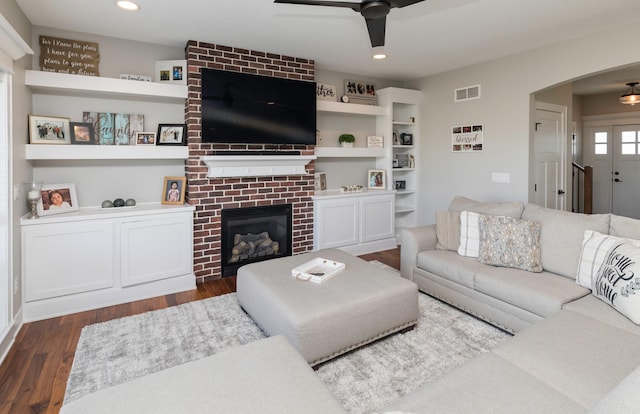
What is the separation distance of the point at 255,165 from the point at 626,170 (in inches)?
294

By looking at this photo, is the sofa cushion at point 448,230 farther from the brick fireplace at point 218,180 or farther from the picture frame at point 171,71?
the picture frame at point 171,71

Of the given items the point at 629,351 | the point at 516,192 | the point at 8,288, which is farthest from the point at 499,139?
the point at 8,288

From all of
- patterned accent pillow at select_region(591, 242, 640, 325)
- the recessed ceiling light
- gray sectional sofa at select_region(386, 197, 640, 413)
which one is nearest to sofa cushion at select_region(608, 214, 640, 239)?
gray sectional sofa at select_region(386, 197, 640, 413)

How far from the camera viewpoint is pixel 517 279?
2.64m

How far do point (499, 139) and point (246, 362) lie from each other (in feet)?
13.8

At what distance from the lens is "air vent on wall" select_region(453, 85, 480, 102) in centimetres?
474

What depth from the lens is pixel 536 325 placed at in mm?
1978

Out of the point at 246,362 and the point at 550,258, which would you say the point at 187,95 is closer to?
the point at 246,362

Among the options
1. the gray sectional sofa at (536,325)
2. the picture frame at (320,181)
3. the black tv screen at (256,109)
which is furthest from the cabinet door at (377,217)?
the gray sectional sofa at (536,325)

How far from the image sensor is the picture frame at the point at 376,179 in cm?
534

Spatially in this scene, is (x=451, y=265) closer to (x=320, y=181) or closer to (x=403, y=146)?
(x=320, y=181)

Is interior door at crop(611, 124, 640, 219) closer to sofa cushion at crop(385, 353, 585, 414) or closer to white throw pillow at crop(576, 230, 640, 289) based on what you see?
white throw pillow at crop(576, 230, 640, 289)

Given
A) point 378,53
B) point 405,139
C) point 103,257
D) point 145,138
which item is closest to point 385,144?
point 405,139

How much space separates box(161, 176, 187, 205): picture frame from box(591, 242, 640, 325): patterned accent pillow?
3663 millimetres
